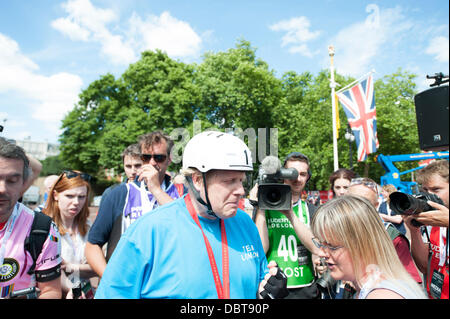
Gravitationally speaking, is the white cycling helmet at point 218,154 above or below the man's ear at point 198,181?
above

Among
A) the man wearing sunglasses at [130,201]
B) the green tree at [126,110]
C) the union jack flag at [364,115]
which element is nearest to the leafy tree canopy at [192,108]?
the green tree at [126,110]

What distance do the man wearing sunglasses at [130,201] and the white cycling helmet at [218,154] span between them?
3.51ft

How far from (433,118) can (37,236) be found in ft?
8.87

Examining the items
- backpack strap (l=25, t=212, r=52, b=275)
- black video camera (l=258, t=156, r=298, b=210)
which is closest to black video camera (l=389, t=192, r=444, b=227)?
black video camera (l=258, t=156, r=298, b=210)

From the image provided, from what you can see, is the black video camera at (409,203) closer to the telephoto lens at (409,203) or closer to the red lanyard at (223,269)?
the telephoto lens at (409,203)

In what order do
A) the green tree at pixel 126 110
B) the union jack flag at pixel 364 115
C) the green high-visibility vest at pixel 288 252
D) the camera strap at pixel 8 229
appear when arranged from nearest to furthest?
the camera strap at pixel 8 229, the green high-visibility vest at pixel 288 252, the union jack flag at pixel 364 115, the green tree at pixel 126 110

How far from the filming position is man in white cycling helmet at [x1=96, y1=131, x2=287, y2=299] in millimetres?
1596

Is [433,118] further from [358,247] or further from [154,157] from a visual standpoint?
[154,157]

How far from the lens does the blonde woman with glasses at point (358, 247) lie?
1545 millimetres

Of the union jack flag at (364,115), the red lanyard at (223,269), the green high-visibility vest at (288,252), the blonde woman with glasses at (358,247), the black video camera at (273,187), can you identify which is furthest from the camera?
the union jack flag at (364,115)

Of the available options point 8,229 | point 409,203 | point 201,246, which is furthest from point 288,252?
point 8,229

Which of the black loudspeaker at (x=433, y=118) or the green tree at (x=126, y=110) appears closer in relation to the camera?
the black loudspeaker at (x=433, y=118)

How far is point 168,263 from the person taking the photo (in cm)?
162
